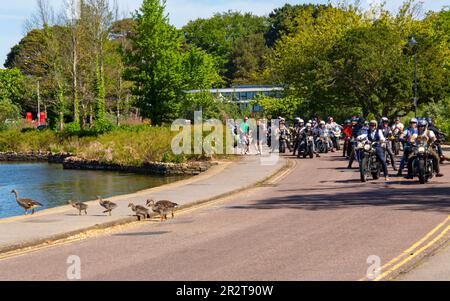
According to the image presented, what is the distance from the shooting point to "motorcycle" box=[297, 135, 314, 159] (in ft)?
123

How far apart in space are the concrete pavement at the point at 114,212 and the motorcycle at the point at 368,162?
140 inches

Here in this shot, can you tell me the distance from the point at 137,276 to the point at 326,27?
195 ft

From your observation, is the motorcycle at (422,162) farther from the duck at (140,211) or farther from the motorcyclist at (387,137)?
the duck at (140,211)

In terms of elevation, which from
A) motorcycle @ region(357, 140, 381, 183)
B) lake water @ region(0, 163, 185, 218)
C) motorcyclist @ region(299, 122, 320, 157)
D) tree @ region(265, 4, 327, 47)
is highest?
tree @ region(265, 4, 327, 47)

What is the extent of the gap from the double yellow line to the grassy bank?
26499 mm

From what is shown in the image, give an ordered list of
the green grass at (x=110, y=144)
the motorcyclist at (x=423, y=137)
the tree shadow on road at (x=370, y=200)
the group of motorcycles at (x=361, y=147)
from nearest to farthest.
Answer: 1. the tree shadow on road at (x=370, y=200)
2. the group of motorcycles at (x=361, y=147)
3. the motorcyclist at (x=423, y=137)
4. the green grass at (x=110, y=144)

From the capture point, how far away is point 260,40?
119 metres

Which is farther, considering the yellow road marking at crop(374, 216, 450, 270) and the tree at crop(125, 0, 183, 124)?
the tree at crop(125, 0, 183, 124)

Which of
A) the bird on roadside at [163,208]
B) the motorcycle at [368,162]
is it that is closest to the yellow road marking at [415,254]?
the bird on roadside at [163,208]

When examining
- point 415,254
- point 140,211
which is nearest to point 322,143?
point 140,211

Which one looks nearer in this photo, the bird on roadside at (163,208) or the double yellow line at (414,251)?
the double yellow line at (414,251)

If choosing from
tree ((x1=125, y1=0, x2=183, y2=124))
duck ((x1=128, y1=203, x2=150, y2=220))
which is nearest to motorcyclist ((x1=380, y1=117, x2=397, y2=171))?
duck ((x1=128, y1=203, x2=150, y2=220))

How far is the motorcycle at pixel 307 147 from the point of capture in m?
37.4

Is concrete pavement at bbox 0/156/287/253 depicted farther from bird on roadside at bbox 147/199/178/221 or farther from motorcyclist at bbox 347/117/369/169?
motorcyclist at bbox 347/117/369/169
